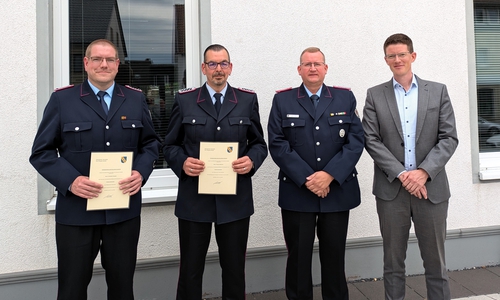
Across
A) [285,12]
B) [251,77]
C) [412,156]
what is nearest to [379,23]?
[285,12]

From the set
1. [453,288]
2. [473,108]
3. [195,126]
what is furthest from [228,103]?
[473,108]

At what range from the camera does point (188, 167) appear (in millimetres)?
2539

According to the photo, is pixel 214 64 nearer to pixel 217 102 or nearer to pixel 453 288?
pixel 217 102

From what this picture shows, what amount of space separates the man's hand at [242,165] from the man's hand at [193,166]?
0.22 metres

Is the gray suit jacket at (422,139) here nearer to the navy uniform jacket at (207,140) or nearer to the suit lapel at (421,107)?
the suit lapel at (421,107)

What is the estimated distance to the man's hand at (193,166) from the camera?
251 cm

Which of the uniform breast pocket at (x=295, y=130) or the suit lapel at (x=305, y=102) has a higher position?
the suit lapel at (x=305, y=102)

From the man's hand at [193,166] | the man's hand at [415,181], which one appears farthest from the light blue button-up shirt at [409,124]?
the man's hand at [193,166]

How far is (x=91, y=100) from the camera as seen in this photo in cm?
239

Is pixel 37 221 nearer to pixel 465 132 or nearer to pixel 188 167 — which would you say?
pixel 188 167

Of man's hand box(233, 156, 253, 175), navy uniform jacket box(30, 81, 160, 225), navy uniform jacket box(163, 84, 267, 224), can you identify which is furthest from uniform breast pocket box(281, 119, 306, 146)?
navy uniform jacket box(30, 81, 160, 225)

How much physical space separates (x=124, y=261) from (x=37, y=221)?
131cm

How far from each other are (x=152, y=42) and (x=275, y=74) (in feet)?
4.12

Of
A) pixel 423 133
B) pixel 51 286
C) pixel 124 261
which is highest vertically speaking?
pixel 423 133
